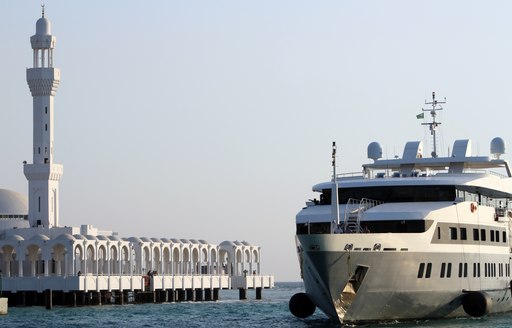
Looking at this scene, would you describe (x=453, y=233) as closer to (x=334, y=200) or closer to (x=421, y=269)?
(x=421, y=269)

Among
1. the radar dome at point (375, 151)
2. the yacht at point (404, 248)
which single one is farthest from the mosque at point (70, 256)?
the yacht at point (404, 248)

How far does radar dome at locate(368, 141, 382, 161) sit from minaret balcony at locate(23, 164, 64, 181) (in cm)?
5962

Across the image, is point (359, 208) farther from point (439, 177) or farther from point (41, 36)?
point (41, 36)

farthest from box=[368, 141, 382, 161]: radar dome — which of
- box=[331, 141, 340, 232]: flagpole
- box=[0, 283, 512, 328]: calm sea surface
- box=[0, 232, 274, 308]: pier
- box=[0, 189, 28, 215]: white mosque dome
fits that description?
box=[0, 189, 28, 215]: white mosque dome

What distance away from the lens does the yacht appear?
60.7 meters

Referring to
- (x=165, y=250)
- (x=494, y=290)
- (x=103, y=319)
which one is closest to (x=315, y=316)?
(x=494, y=290)

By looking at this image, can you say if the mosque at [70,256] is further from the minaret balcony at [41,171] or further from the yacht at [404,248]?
the yacht at [404,248]

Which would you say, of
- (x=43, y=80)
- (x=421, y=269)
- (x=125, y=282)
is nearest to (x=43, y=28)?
(x=43, y=80)

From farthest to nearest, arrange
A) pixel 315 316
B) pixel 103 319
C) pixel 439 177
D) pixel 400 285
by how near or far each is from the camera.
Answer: pixel 103 319 → pixel 315 316 → pixel 439 177 → pixel 400 285

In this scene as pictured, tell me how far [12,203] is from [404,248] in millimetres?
91376

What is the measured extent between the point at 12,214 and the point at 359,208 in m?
87.1

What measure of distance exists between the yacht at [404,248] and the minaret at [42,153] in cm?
6507

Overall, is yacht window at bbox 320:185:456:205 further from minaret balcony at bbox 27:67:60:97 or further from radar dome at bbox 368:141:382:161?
minaret balcony at bbox 27:67:60:97

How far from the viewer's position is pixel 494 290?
72.5 meters
